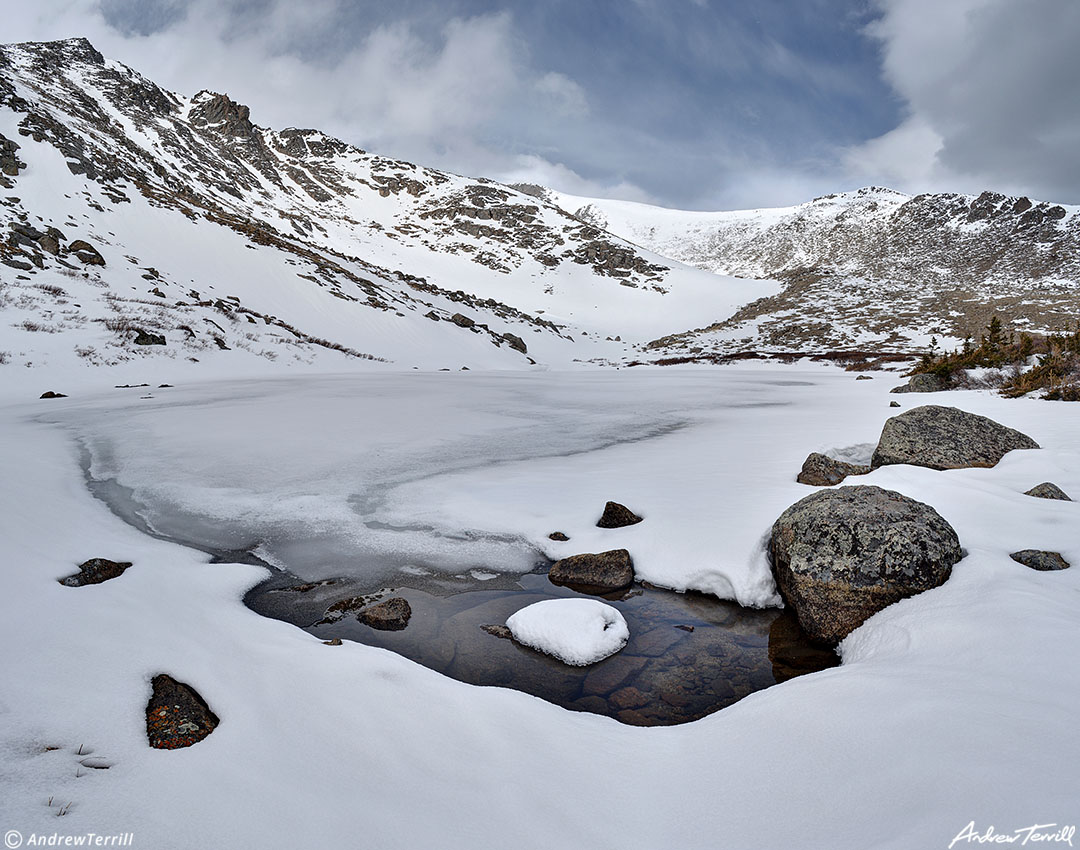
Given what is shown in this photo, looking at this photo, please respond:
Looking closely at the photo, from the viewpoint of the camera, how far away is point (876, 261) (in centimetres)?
9644

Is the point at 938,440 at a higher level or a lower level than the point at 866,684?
higher

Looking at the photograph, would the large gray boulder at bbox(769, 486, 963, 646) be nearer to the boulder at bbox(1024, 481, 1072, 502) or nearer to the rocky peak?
the boulder at bbox(1024, 481, 1072, 502)

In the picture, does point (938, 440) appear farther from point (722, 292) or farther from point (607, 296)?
point (722, 292)

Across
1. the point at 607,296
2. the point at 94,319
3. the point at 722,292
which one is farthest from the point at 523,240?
the point at 94,319

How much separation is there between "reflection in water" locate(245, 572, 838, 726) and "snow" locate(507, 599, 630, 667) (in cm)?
6

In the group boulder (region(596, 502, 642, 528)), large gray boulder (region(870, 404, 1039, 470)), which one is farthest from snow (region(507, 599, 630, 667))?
large gray boulder (region(870, 404, 1039, 470))

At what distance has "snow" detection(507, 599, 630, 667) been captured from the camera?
313cm

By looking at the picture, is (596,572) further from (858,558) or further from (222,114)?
(222,114)

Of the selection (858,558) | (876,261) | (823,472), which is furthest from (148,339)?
(876,261)

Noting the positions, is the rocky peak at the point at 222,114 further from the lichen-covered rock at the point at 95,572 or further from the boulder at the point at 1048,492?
the boulder at the point at 1048,492

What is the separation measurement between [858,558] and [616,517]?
73.6 inches

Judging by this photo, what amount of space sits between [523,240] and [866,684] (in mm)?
76172

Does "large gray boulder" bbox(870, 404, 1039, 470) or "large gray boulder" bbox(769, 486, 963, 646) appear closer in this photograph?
"large gray boulder" bbox(769, 486, 963, 646)

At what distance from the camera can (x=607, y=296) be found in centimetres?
6053
